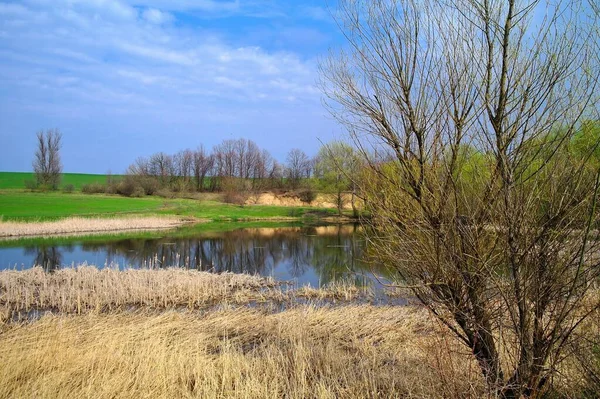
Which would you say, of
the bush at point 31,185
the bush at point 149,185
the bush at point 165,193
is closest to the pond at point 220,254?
the bush at point 165,193

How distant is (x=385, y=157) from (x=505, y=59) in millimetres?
1363

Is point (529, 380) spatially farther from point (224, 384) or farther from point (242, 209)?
point (242, 209)

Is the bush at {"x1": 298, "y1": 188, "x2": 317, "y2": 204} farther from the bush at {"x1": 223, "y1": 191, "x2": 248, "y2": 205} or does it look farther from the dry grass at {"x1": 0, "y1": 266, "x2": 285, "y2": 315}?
the dry grass at {"x1": 0, "y1": 266, "x2": 285, "y2": 315}

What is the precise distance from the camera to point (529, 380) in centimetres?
354

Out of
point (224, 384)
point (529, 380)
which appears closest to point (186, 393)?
point (224, 384)

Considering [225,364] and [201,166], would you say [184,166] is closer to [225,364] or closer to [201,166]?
[201,166]

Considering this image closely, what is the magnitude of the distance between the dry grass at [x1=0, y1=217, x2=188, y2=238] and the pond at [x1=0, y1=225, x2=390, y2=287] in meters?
3.21

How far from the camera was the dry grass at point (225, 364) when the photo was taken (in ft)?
16.7

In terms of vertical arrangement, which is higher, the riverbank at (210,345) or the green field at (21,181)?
the green field at (21,181)

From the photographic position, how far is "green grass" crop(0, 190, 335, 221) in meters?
41.0

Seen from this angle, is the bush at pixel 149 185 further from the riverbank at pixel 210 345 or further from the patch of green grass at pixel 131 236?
the riverbank at pixel 210 345

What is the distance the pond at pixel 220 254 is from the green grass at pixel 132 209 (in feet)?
41.5

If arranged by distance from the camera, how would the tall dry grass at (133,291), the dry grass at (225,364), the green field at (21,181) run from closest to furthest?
the dry grass at (225,364) → the tall dry grass at (133,291) → the green field at (21,181)

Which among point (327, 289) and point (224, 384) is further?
point (327, 289)
